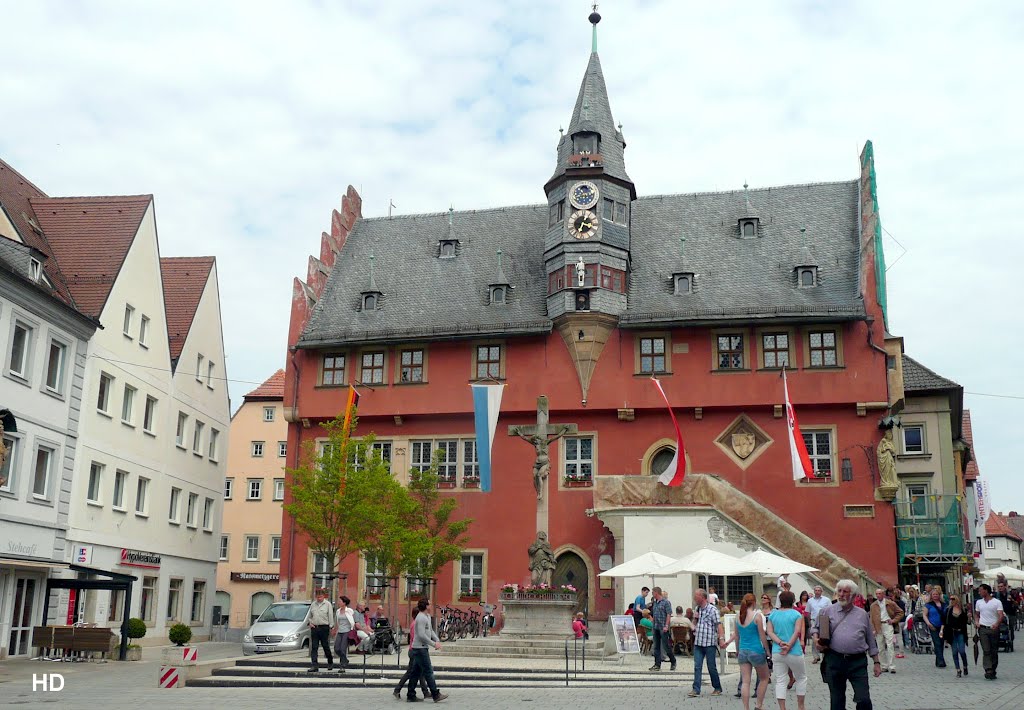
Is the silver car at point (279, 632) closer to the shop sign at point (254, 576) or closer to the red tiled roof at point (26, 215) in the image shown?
the red tiled roof at point (26, 215)

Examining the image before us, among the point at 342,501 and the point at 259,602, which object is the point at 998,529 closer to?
the point at 259,602

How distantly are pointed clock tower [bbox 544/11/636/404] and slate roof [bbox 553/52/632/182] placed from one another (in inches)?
1.4

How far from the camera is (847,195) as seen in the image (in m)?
38.7

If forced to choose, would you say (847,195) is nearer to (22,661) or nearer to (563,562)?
(563,562)

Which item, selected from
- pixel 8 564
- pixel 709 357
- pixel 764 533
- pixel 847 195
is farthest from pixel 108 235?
pixel 847 195

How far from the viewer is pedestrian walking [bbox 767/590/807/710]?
12.2 metres

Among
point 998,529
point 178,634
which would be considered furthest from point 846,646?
point 998,529

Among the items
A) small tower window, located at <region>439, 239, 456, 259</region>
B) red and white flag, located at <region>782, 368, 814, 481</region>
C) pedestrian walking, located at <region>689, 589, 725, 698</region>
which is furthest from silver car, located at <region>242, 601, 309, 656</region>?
small tower window, located at <region>439, 239, 456, 259</region>

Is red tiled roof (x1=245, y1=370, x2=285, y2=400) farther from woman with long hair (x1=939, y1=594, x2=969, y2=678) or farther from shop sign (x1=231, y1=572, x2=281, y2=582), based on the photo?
woman with long hair (x1=939, y1=594, x2=969, y2=678)

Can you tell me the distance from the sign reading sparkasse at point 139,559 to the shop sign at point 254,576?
1991 cm

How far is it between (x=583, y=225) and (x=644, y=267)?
2.93 meters

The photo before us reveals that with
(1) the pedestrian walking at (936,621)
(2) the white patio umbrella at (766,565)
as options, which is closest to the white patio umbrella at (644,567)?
(2) the white patio umbrella at (766,565)

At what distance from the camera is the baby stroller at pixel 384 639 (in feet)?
79.8

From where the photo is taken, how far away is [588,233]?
36094mm
